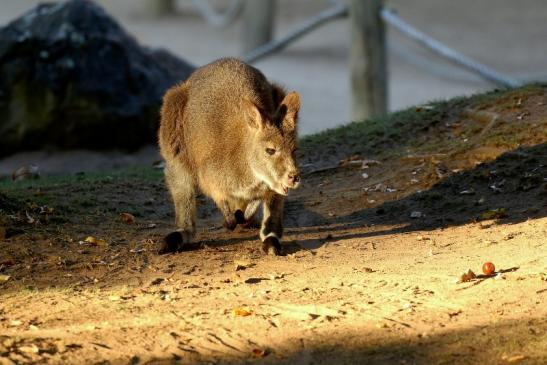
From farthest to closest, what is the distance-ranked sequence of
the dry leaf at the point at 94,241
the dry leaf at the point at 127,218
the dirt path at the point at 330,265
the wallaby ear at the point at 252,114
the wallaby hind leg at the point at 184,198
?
the dry leaf at the point at 127,218
the wallaby hind leg at the point at 184,198
the dry leaf at the point at 94,241
the wallaby ear at the point at 252,114
the dirt path at the point at 330,265

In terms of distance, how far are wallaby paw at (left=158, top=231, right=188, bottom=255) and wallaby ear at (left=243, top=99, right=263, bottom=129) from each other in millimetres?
857

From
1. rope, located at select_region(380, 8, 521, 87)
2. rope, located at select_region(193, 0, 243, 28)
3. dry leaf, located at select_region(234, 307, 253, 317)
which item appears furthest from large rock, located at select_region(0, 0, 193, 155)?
dry leaf, located at select_region(234, 307, 253, 317)

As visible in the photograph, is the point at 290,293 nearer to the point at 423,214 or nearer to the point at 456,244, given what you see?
the point at 456,244

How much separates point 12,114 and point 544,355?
341 inches

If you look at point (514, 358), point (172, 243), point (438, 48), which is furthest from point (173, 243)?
point (438, 48)

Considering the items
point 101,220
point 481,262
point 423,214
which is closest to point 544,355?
point 481,262

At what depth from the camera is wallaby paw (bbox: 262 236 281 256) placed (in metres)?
6.32

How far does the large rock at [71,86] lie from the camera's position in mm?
11820

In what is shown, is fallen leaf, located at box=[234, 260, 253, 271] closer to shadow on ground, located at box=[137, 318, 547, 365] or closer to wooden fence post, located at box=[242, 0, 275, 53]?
shadow on ground, located at box=[137, 318, 547, 365]

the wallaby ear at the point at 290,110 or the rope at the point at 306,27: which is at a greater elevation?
the wallaby ear at the point at 290,110

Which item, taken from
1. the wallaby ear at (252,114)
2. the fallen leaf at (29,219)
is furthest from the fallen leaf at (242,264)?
the fallen leaf at (29,219)

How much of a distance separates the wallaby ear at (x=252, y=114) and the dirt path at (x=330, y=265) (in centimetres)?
A: 81

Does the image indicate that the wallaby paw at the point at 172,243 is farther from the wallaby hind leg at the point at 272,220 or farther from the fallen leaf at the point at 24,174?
the fallen leaf at the point at 24,174

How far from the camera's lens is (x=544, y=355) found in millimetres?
4457
